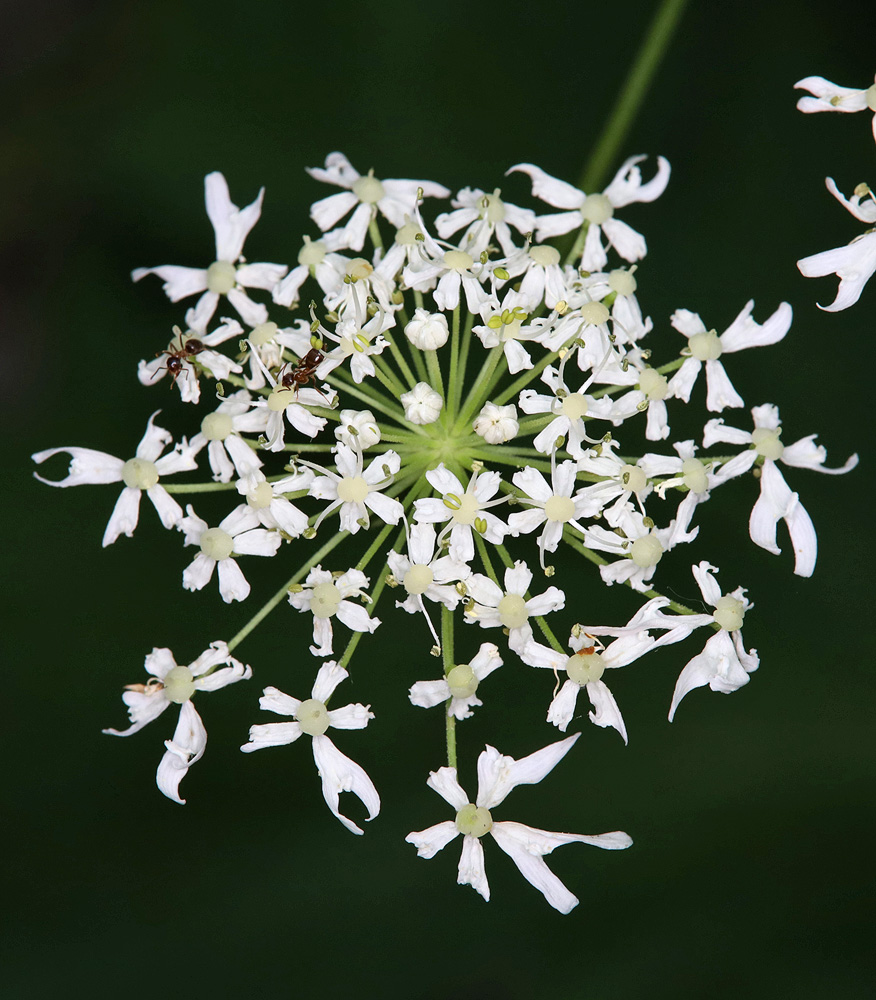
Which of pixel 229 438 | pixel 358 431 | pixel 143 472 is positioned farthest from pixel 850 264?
pixel 143 472

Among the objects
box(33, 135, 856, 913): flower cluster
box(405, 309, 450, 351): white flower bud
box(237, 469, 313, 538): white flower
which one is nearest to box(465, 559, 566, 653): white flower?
box(33, 135, 856, 913): flower cluster

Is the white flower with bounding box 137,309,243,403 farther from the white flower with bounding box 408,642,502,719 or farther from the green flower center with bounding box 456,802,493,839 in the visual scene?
the green flower center with bounding box 456,802,493,839

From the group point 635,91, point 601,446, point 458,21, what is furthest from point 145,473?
point 458,21

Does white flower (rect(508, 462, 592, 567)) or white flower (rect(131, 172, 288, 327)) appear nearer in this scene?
white flower (rect(508, 462, 592, 567))

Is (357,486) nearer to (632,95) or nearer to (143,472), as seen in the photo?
(143,472)

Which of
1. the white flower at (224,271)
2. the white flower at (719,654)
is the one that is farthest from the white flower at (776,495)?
the white flower at (224,271)
